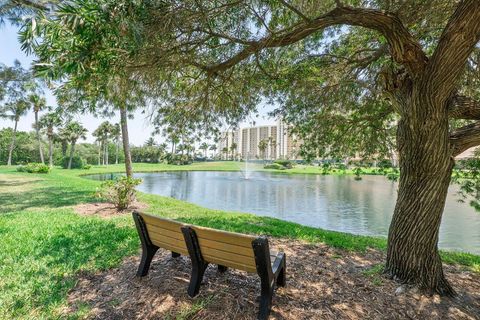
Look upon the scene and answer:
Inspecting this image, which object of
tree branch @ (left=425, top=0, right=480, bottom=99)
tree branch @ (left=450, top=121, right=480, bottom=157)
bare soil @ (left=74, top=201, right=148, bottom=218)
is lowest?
bare soil @ (left=74, top=201, right=148, bottom=218)

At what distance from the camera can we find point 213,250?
2.77 meters

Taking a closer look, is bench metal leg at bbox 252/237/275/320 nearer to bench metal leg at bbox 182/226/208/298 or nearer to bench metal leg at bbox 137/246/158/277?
bench metal leg at bbox 182/226/208/298

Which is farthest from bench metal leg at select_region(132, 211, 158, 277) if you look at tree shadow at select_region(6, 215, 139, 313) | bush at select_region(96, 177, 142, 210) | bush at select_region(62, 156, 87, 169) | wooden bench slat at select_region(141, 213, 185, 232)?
bush at select_region(62, 156, 87, 169)

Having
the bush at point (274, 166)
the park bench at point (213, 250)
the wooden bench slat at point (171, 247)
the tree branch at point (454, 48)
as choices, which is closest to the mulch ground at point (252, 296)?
the park bench at point (213, 250)

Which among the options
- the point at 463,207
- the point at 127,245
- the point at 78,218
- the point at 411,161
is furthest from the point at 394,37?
the point at 463,207

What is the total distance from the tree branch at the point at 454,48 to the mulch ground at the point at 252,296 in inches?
91.3

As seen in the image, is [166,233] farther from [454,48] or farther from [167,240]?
[454,48]

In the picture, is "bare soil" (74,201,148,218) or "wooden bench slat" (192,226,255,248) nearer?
"wooden bench slat" (192,226,255,248)

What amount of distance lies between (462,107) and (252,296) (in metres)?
3.23

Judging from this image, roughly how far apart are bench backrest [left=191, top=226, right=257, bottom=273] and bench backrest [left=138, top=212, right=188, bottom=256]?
0.27 meters

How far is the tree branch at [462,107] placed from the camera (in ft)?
10.6

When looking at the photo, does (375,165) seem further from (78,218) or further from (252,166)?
(252,166)

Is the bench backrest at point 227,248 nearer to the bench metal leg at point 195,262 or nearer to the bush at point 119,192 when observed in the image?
the bench metal leg at point 195,262

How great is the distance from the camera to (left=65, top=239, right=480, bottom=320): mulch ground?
2.69 m
